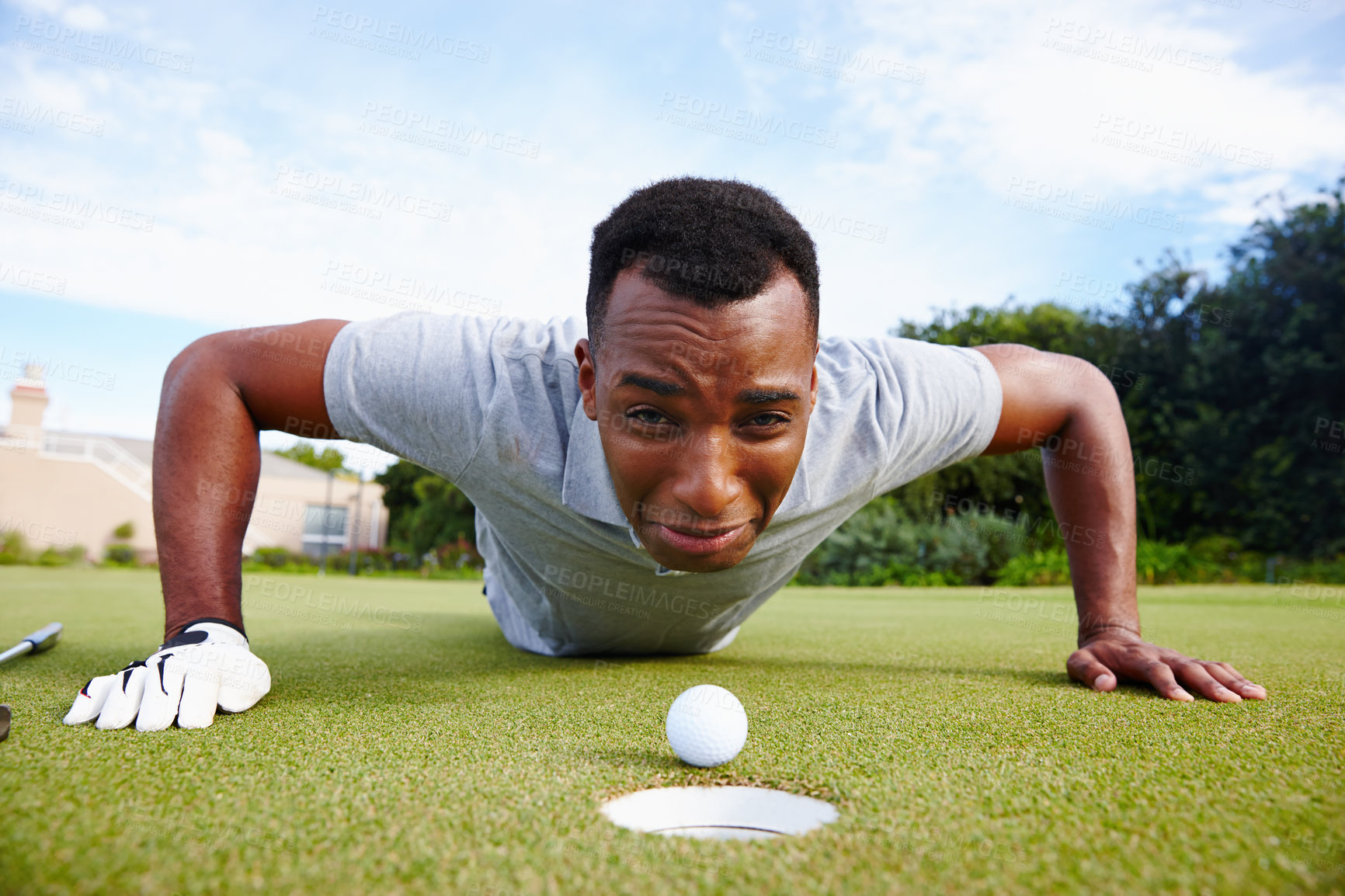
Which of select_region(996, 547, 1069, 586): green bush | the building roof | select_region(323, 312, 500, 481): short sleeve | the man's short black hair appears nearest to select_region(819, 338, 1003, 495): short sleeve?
the man's short black hair

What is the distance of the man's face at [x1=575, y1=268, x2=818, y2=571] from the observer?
83.9 inches

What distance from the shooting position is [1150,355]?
22.9m

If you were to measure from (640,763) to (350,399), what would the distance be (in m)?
1.61

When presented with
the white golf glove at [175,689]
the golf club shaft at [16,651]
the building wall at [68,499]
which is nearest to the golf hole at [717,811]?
the white golf glove at [175,689]

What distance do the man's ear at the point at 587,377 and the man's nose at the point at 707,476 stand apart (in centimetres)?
43

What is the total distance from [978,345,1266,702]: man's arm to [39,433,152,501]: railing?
3245cm

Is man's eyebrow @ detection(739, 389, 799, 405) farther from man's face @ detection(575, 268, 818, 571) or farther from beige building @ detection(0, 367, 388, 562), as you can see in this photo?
beige building @ detection(0, 367, 388, 562)

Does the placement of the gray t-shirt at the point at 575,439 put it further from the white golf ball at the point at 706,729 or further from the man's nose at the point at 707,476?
the white golf ball at the point at 706,729

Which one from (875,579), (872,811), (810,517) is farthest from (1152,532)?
(872,811)

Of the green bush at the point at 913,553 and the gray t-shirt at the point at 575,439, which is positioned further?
the green bush at the point at 913,553

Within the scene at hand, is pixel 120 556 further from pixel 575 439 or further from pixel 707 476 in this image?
pixel 707 476

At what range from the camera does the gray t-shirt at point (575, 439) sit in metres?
2.71

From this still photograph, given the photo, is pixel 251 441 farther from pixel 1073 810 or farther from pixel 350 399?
pixel 1073 810

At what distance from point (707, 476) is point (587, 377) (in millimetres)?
605
